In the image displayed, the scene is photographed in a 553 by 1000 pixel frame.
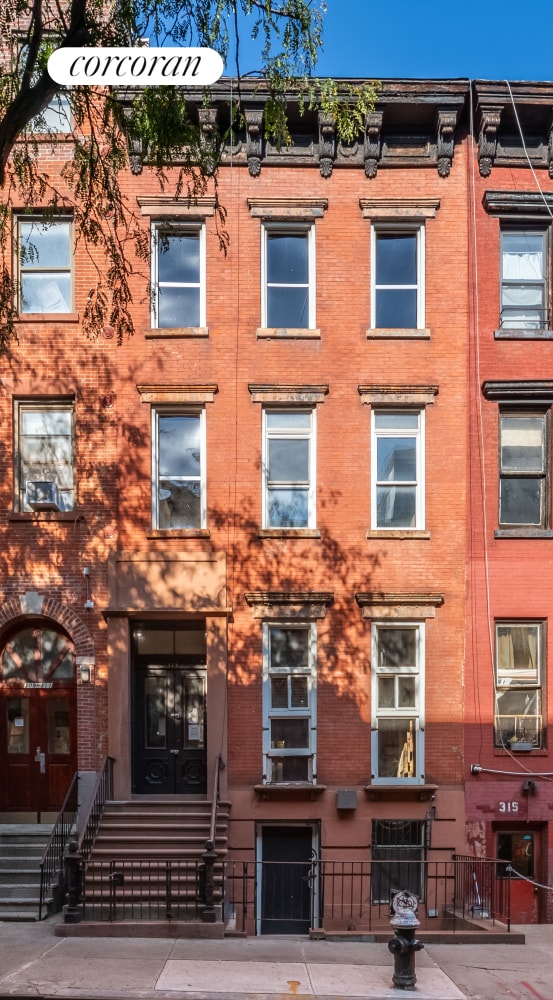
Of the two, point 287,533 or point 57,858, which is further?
point 287,533

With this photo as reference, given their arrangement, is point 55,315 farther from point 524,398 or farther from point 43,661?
point 524,398

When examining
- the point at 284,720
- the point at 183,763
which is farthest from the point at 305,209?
the point at 183,763

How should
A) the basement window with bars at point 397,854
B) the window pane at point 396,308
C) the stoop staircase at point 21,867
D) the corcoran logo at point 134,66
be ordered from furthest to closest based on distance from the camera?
the window pane at point 396,308, the basement window with bars at point 397,854, the stoop staircase at point 21,867, the corcoran logo at point 134,66

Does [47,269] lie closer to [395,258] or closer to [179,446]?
[179,446]

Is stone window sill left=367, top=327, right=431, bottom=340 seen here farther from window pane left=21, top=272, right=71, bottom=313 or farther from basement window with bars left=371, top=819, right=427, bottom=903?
basement window with bars left=371, top=819, right=427, bottom=903

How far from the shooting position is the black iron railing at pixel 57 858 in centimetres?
1199

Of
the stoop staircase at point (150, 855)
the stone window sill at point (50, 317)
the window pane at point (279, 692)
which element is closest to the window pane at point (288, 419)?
the stone window sill at point (50, 317)

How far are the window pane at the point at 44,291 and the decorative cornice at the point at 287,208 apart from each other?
10.9 feet

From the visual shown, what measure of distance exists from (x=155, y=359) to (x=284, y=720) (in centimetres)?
610

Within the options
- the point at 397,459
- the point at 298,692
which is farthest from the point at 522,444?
the point at 298,692

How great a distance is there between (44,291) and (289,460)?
16.1 feet

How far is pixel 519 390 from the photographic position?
14.0 metres

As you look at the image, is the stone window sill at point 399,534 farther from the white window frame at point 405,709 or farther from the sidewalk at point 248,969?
the sidewalk at point 248,969

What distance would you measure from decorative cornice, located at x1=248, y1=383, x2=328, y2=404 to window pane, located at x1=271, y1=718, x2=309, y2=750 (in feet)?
16.6
